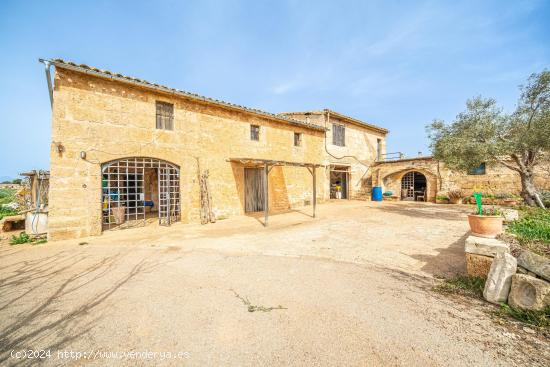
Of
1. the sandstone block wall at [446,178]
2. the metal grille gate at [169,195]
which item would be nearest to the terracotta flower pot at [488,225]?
the metal grille gate at [169,195]

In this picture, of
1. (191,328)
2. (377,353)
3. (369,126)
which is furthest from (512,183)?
(191,328)

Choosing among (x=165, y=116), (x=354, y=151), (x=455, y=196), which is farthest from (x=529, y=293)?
(x=354, y=151)

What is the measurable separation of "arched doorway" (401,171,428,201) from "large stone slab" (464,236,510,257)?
630 inches

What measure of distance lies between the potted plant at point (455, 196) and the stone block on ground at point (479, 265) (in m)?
13.6

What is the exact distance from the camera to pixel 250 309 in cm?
281

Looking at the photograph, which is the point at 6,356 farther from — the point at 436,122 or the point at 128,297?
the point at 436,122

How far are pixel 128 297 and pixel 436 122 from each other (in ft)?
40.7

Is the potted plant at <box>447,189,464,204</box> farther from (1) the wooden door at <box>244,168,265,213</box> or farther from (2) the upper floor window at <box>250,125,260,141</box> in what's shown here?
(2) the upper floor window at <box>250,125,260,141</box>

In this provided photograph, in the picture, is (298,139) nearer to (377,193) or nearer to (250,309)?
(377,193)

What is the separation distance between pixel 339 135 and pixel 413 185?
7.53 meters

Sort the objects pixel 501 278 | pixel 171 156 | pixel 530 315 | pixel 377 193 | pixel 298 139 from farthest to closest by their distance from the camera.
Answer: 1. pixel 377 193
2. pixel 298 139
3. pixel 171 156
4. pixel 501 278
5. pixel 530 315

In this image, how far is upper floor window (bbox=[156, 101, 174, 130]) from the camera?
8.52m

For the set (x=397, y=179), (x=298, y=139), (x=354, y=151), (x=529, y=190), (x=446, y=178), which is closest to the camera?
(x=529, y=190)

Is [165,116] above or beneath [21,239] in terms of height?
above
